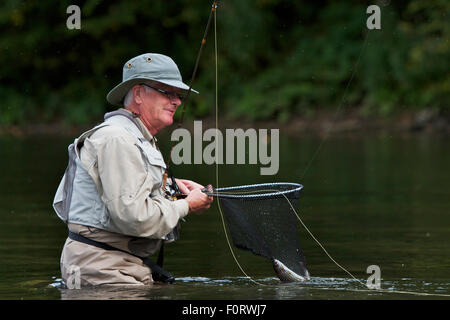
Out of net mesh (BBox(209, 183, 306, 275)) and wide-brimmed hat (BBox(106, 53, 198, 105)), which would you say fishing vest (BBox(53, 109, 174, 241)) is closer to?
wide-brimmed hat (BBox(106, 53, 198, 105))

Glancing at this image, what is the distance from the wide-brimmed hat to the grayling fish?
4.18ft

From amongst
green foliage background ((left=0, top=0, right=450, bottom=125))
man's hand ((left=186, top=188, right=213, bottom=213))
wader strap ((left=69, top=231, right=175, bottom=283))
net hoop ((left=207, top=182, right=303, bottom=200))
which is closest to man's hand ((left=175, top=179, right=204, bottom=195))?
net hoop ((left=207, top=182, right=303, bottom=200))

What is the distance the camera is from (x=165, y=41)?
2830 cm

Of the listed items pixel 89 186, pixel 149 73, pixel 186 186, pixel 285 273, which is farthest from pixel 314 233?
pixel 89 186

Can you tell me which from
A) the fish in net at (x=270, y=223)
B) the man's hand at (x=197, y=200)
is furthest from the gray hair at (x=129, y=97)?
the fish in net at (x=270, y=223)

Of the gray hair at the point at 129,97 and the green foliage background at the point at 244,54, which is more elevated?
the green foliage background at the point at 244,54

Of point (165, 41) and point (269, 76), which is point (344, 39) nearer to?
point (269, 76)

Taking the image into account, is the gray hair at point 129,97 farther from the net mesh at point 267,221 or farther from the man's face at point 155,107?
the net mesh at point 267,221

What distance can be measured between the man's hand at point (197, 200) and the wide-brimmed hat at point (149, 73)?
568 millimetres

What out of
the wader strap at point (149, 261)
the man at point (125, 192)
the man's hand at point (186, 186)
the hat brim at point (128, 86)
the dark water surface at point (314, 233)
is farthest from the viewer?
the dark water surface at point (314, 233)

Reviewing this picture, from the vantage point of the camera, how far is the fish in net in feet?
18.9

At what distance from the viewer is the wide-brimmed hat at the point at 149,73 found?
211 inches
